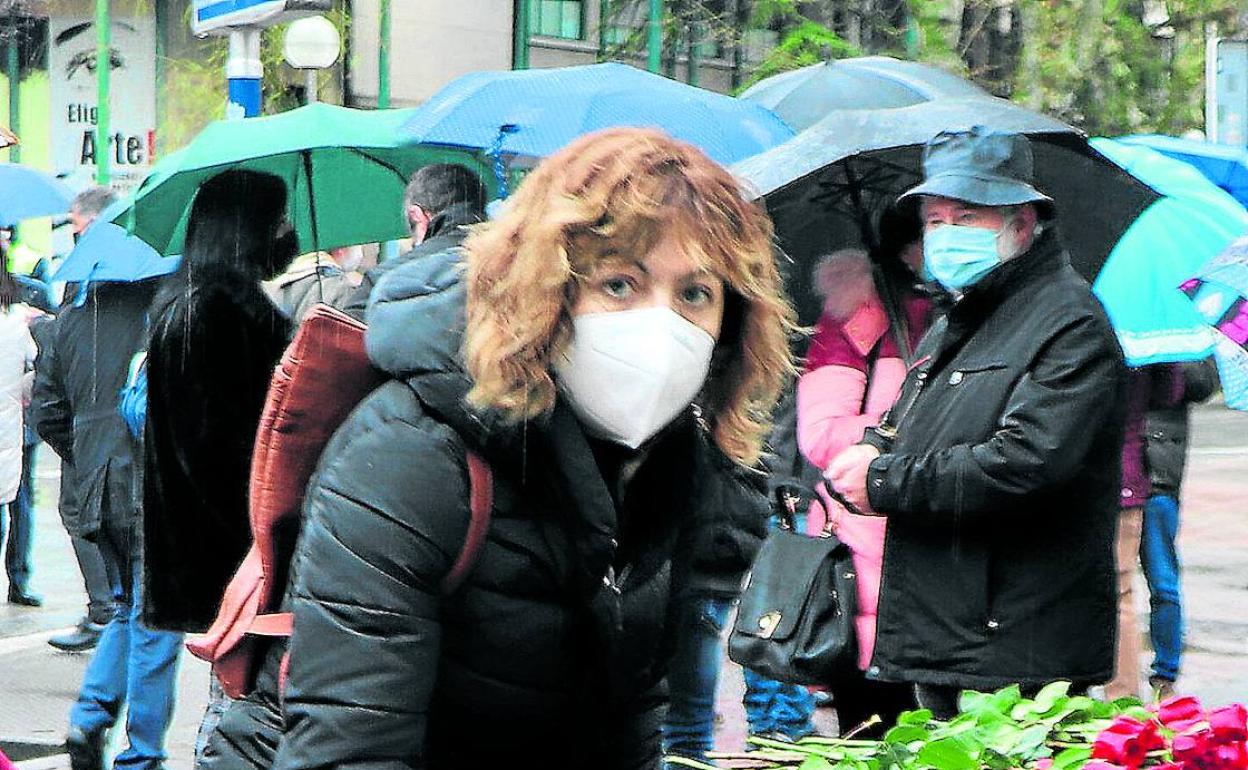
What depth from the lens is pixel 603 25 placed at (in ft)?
98.2

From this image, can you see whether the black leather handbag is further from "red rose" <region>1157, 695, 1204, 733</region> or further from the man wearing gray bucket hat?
"red rose" <region>1157, 695, 1204, 733</region>

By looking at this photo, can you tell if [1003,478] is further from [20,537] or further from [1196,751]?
[20,537]

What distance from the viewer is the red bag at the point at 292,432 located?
2.65m

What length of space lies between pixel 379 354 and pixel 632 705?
0.60 m

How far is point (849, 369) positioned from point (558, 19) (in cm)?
2598

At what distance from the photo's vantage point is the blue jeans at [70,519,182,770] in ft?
22.2

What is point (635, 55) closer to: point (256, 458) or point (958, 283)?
point (958, 283)

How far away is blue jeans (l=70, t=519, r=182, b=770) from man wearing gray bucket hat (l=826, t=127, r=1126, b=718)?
2.72 meters

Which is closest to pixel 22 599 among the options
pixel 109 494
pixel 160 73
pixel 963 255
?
pixel 109 494

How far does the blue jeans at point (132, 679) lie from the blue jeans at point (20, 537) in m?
3.27

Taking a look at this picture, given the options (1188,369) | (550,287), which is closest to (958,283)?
(550,287)

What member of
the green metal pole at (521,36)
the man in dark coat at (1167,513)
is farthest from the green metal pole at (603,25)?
the man in dark coat at (1167,513)

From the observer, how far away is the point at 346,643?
242 centimetres

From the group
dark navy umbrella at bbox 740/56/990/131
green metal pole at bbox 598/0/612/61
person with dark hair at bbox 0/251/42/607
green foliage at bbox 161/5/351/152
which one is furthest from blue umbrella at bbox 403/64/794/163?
green metal pole at bbox 598/0/612/61
